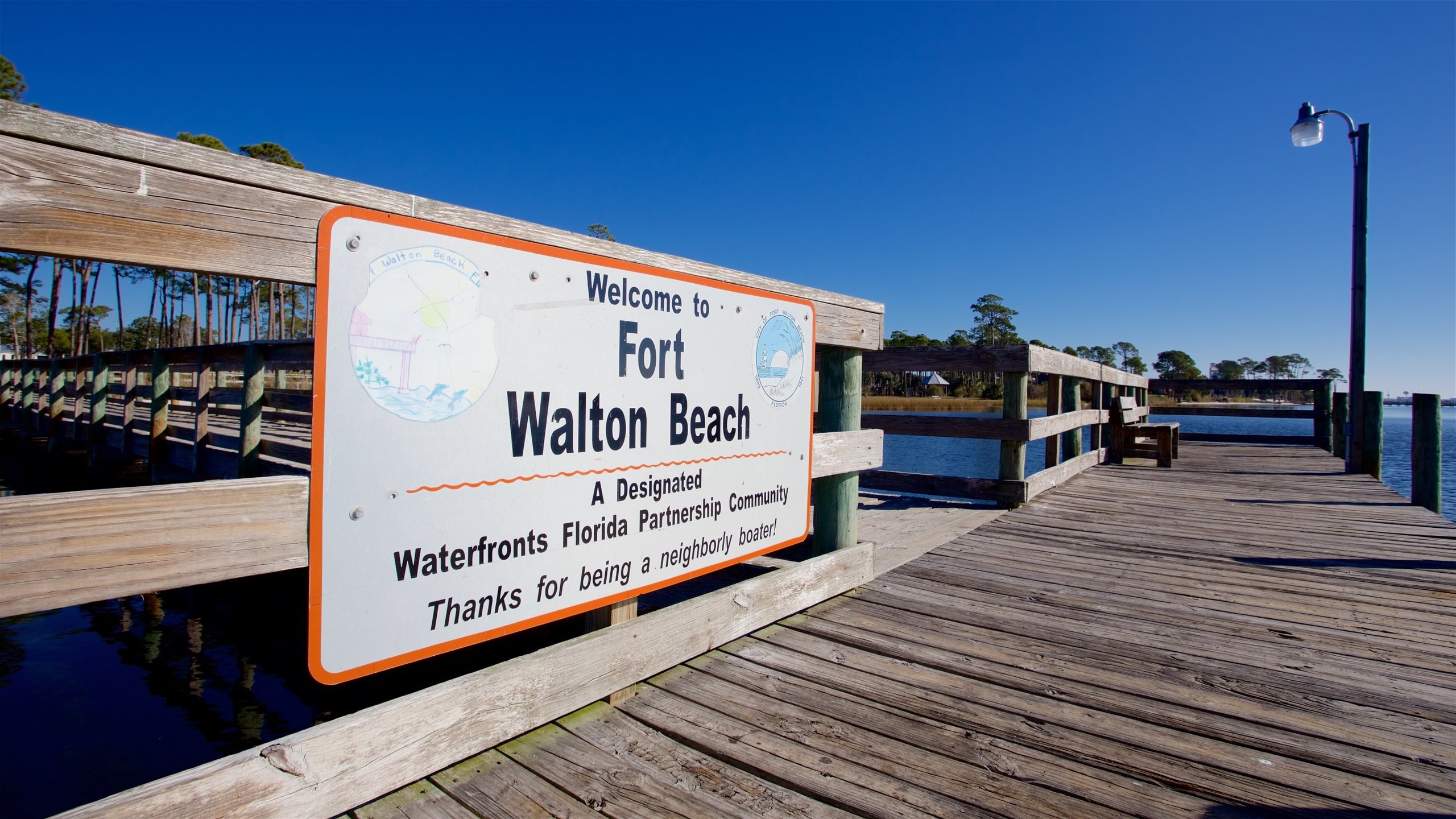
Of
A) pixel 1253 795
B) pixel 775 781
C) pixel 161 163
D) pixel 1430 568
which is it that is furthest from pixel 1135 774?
pixel 1430 568

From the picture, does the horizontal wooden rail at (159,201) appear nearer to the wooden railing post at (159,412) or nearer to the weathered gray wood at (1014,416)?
the weathered gray wood at (1014,416)

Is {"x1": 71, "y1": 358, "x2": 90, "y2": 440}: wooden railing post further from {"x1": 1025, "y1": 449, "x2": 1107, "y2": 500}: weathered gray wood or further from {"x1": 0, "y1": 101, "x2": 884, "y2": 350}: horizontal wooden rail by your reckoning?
{"x1": 1025, "y1": 449, "x2": 1107, "y2": 500}: weathered gray wood

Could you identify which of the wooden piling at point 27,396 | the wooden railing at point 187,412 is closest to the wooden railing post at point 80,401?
the wooden railing at point 187,412

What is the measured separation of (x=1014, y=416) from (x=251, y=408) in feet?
21.0

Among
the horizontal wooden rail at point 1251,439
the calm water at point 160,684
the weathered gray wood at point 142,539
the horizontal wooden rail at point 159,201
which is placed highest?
the horizontal wooden rail at point 159,201

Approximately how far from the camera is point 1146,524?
18.3ft

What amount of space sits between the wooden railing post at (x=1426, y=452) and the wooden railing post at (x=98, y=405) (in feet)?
55.7

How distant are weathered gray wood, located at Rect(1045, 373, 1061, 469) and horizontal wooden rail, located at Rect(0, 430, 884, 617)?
7.26 meters

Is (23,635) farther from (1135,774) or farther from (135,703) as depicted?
(1135,774)

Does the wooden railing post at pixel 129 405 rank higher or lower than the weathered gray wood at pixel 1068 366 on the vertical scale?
lower

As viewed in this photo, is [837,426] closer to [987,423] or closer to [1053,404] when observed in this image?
[987,423]

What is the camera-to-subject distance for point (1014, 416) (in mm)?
5949

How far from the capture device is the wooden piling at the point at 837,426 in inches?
141

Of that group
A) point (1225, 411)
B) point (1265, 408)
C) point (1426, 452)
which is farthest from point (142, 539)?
point (1265, 408)
